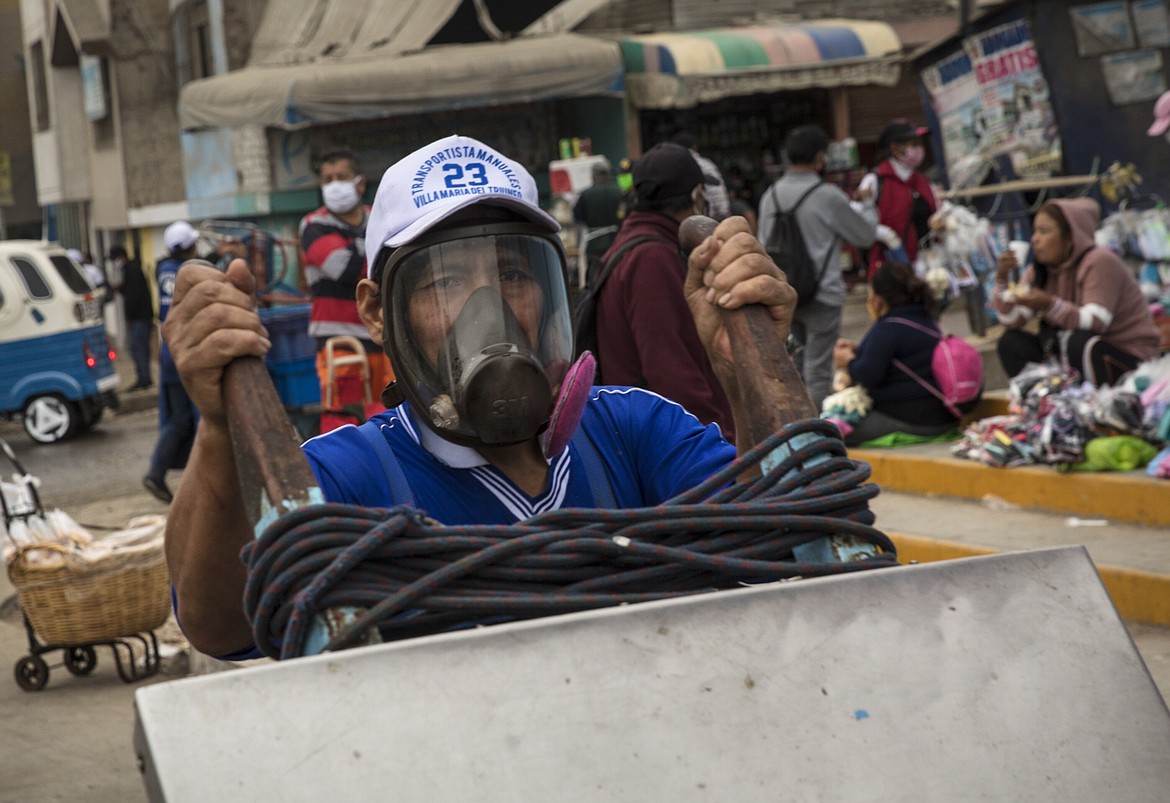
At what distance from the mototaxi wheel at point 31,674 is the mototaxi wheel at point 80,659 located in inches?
4.7

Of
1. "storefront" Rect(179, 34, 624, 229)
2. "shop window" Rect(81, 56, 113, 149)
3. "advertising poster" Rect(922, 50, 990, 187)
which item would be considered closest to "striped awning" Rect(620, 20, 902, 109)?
"storefront" Rect(179, 34, 624, 229)

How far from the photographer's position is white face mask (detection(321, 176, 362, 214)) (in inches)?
302

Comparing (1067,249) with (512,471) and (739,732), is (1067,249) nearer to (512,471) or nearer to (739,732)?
(512,471)

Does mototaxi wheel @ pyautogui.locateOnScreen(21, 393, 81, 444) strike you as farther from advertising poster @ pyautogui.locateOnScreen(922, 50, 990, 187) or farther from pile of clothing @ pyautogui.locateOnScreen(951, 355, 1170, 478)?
pile of clothing @ pyautogui.locateOnScreen(951, 355, 1170, 478)

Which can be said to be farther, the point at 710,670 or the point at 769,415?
the point at 769,415

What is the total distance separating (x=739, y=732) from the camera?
130 centimetres

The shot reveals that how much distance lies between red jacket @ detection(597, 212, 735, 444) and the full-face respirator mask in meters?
2.99

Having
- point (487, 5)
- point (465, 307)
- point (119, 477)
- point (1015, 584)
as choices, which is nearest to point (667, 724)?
point (1015, 584)

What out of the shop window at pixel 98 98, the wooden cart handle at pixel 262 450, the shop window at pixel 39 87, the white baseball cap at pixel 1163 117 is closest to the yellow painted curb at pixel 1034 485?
the white baseball cap at pixel 1163 117

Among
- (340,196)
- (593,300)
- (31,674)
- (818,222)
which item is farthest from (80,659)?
(818,222)

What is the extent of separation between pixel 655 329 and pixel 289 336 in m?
A: 5.59

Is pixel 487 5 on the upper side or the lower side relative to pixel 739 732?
upper

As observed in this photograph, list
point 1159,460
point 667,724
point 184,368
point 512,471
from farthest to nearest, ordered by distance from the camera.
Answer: point 1159,460
point 512,471
point 184,368
point 667,724

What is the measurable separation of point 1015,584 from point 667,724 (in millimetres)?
389
